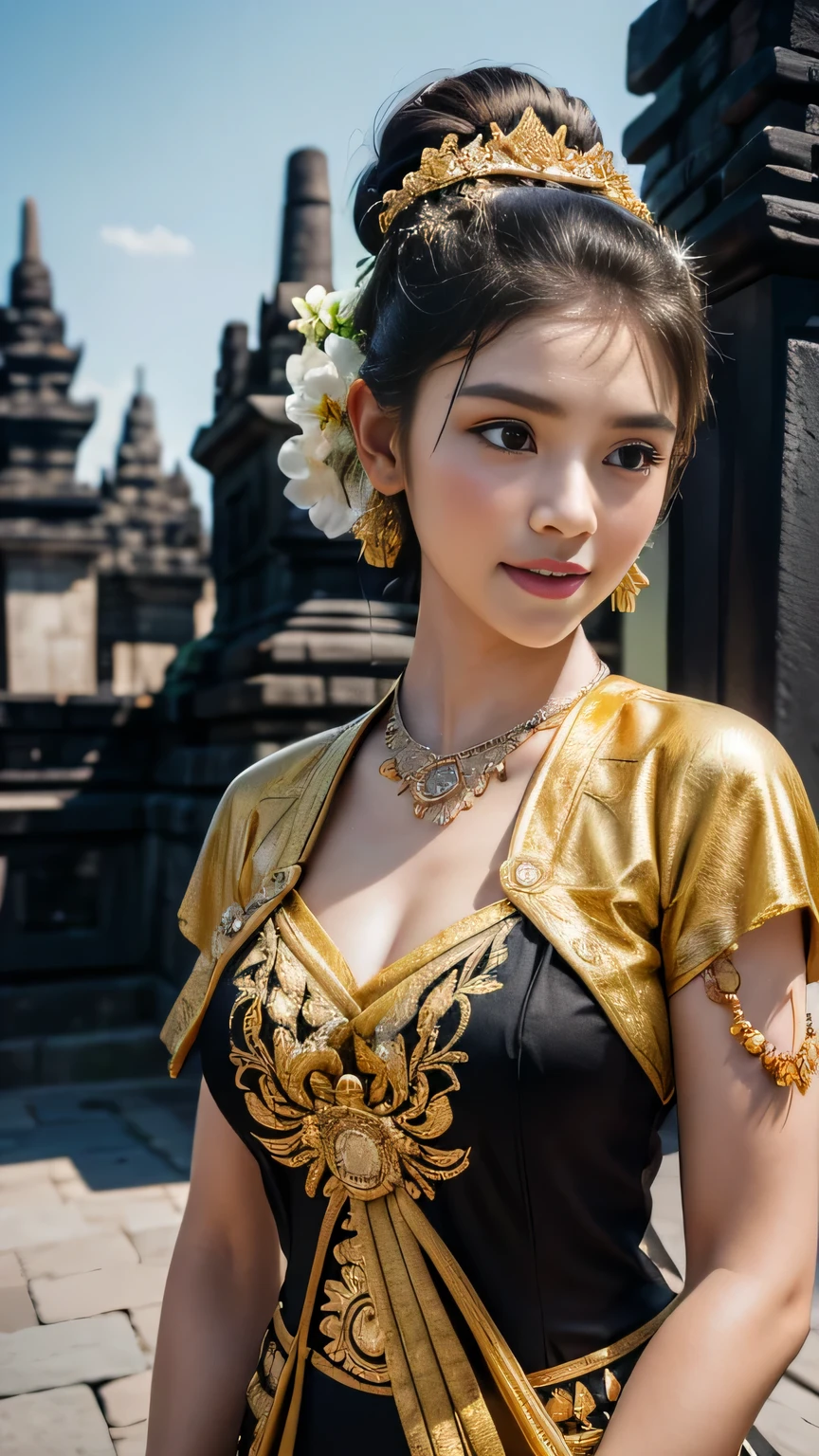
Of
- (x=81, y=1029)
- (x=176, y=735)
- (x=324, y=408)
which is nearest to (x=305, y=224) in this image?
(x=176, y=735)

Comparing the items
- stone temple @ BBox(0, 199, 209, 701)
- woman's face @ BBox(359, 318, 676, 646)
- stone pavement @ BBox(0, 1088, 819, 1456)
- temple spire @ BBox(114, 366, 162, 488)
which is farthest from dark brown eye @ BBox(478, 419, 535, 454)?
temple spire @ BBox(114, 366, 162, 488)

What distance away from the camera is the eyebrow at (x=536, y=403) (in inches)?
44.6

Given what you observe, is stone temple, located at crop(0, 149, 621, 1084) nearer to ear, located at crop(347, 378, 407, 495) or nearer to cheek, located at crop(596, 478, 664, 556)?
ear, located at crop(347, 378, 407, 495)

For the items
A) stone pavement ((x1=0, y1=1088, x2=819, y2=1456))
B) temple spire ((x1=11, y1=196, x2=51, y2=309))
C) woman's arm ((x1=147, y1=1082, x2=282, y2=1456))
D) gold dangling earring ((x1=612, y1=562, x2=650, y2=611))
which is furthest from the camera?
temple spire ((x1=11, y1=196, x2=51, y2=309))

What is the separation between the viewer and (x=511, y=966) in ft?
3.54

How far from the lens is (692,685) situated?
2.41 metres

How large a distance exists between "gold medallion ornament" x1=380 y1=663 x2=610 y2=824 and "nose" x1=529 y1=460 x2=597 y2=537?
0.25 m

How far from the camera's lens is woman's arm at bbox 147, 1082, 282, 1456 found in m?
1.29

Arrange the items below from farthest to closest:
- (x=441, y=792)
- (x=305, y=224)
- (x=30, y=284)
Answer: (x=30, y=284) → (x=305, y=224) → (x=441, y=792)

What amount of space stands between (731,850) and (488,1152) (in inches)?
14.2

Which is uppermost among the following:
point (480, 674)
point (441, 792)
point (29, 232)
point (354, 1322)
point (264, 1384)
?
point (29, 232)

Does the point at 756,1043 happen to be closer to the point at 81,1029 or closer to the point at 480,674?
the point at 480,674

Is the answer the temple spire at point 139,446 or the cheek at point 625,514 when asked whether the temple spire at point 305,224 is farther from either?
the temple spire at point 139,446

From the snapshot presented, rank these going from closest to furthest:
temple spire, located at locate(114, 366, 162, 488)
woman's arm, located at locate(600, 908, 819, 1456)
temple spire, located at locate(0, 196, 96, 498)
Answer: woman's arm, located at locate(600, 908, 819, 1456)
temple spire, located at locate(0, 196, 96, 498)
temple spire, located at locate(114, 366, 162, 488)
